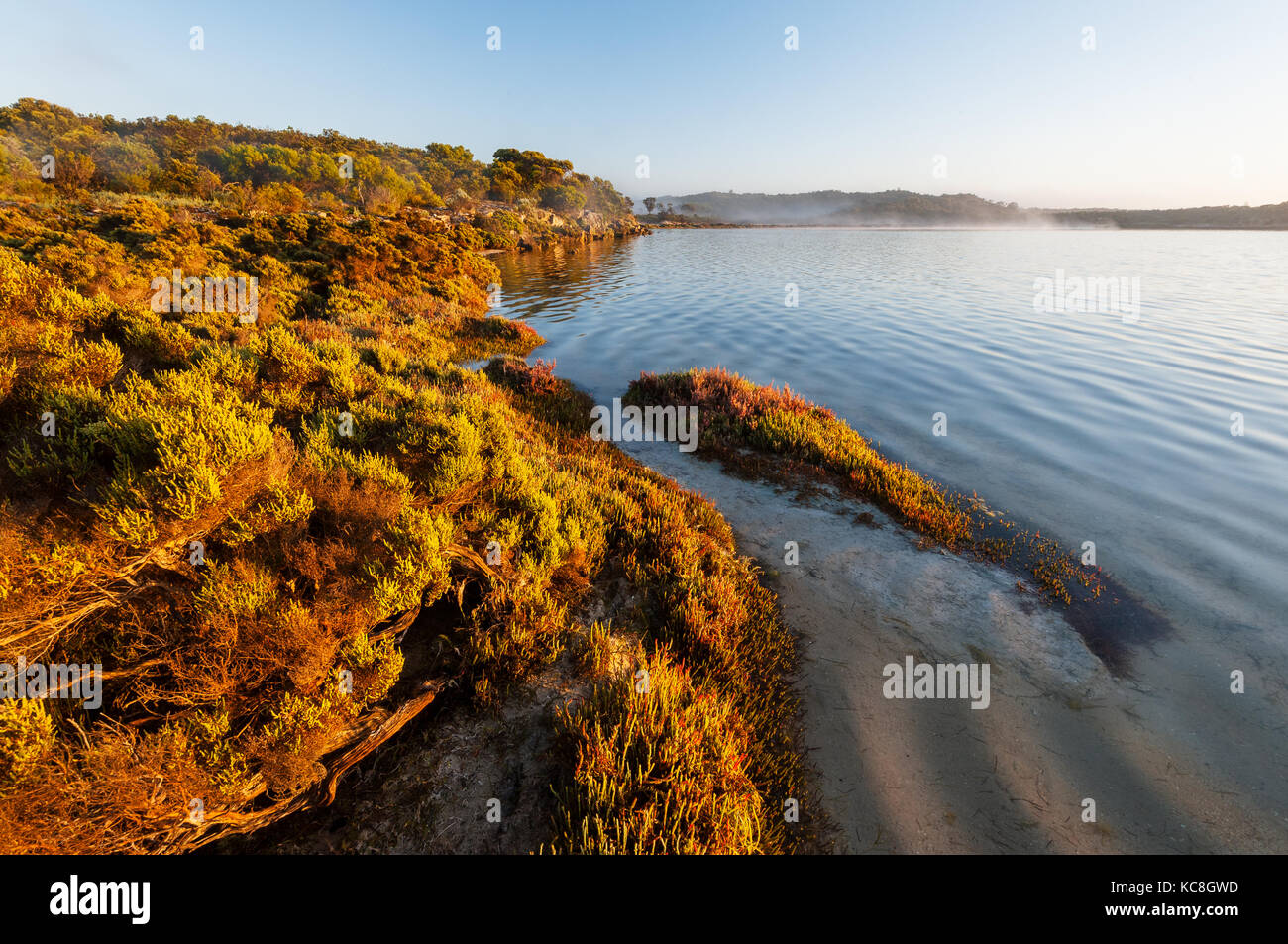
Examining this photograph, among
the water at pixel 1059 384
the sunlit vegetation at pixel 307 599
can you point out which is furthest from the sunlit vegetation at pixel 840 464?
the sunlit vegetation at pixel 307 599

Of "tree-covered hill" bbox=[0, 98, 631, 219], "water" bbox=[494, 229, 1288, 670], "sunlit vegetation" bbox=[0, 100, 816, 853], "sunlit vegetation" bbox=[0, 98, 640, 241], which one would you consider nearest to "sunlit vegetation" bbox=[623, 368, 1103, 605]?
"water" bbox=[494, 229, 1288, 670]

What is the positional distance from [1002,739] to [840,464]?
5552mm

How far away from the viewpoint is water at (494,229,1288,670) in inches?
266

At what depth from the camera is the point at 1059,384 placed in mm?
13281

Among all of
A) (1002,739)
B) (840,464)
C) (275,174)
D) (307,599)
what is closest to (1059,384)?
(840,464)

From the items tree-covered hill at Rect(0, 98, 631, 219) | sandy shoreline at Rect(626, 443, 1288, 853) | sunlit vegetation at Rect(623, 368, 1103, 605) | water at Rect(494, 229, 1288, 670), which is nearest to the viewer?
sandy shoreline at Rect(626, 443, 1288, 853)

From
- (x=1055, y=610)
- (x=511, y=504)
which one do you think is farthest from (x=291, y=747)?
(x=1055, y=610)

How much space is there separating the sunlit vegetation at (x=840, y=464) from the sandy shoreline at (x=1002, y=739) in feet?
2.22

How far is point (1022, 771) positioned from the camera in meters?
4.18

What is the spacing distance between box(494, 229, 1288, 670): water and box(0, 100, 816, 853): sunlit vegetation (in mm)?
5739

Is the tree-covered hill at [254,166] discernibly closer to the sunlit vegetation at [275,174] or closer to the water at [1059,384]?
the sunlit vegetation at [275,174]

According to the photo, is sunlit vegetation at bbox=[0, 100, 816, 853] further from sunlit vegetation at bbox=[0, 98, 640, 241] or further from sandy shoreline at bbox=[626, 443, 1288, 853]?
sunlit vegetation at bbox=[0, 98, 640, 241]
